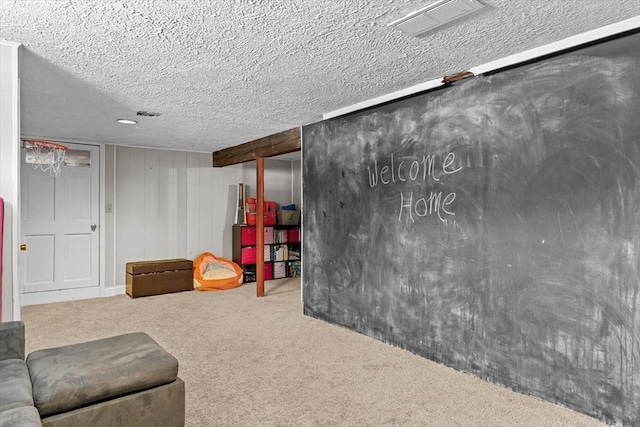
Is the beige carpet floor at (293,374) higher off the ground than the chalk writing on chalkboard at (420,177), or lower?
lower

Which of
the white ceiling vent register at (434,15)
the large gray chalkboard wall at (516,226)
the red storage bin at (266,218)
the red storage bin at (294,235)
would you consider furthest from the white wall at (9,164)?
the red storage bin at (294,235)

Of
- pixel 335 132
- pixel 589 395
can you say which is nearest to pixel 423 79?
pixel 335 132

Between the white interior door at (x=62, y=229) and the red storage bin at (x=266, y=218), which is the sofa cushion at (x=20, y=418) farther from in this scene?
the red storage bin at (x=266, y=218)

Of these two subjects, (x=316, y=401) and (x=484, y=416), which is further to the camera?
(x=316, y=401)

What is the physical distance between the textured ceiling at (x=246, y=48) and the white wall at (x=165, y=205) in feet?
6.55

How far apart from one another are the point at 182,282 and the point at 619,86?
535cm

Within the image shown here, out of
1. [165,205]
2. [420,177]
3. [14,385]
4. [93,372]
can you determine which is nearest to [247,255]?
[165,205]

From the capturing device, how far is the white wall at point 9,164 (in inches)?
91.8

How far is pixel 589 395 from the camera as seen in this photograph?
89.1 inches

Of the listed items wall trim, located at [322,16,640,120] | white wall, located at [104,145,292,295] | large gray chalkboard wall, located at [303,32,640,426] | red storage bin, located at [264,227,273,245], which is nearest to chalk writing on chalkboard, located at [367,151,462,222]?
large gray chalkboard wall, located at [303,32,640,426]

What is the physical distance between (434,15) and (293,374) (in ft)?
7.95

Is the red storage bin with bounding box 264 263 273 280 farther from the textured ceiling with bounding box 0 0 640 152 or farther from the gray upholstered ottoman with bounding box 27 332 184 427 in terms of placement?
the gray upholstered ottoman with bounding box 27 332 184 427

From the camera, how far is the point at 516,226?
8.41ft

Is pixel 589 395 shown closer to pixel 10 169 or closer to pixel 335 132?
pixel 335 132
